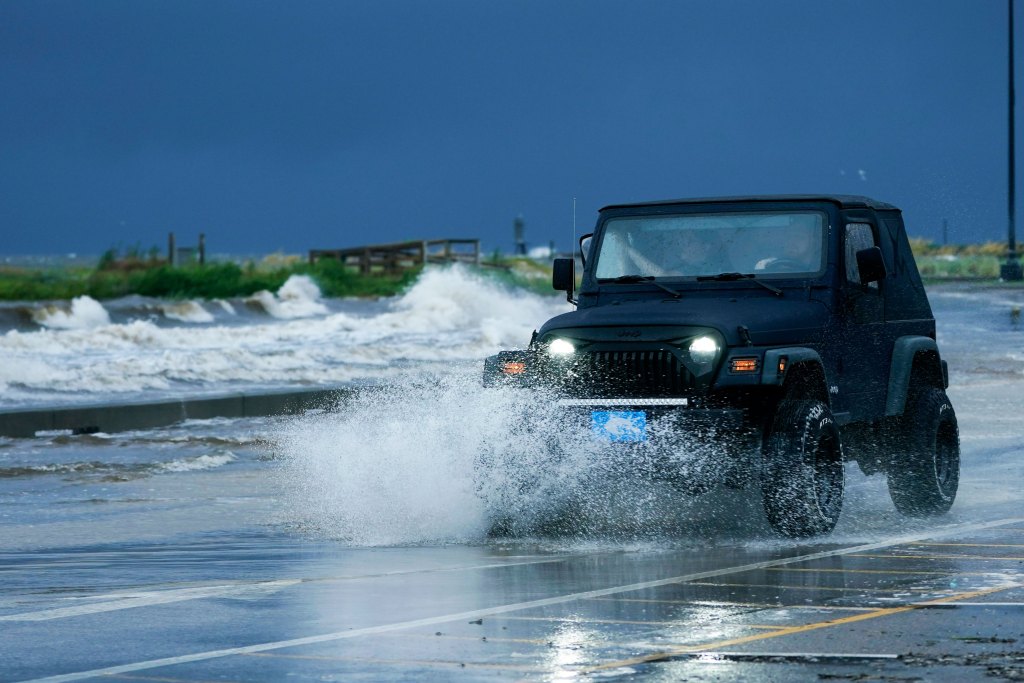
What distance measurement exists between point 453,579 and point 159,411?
486 inches

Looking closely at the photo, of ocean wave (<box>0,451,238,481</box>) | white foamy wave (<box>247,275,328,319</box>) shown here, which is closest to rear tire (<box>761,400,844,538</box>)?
ocean wave (<box>0,451,238,481</box>)

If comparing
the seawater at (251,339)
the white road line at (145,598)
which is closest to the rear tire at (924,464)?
the white road line at (145,598)

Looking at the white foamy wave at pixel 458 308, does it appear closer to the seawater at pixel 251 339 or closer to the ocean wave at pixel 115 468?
the seawater at pixel 251 339

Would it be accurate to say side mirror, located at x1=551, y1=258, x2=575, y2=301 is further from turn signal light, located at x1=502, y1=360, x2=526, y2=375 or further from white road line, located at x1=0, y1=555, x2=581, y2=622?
white road line, located at x1=0, y1=555, x2=581, y2=622

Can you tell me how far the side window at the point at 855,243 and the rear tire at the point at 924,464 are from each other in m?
0.94

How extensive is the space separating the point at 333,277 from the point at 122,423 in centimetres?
4686

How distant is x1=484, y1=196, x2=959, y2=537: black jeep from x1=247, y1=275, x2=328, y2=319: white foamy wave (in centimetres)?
4495

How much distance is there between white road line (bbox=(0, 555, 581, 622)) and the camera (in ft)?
27.4

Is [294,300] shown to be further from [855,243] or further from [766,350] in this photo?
[766,350]

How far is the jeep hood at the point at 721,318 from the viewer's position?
11.0 m

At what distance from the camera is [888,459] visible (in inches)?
503

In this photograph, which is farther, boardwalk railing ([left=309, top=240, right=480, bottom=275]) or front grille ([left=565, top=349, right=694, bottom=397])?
boardwalk railing ([left=309, top=240, right=480, bottom=275])

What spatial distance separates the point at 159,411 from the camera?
21.1 metres

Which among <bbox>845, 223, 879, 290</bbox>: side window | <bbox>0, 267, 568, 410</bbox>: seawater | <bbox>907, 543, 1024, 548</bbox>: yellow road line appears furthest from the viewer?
<bbox>0, 267, 568, 410</bbox>: seawater
